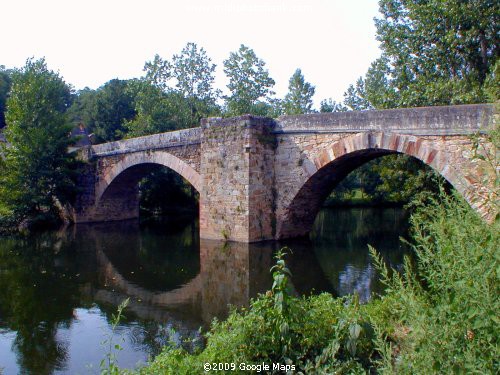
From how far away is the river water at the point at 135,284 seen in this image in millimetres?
5680

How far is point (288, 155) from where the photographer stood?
39.2 ft

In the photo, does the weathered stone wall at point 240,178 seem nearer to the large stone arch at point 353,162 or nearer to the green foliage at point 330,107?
the large stone arch at point 353,162

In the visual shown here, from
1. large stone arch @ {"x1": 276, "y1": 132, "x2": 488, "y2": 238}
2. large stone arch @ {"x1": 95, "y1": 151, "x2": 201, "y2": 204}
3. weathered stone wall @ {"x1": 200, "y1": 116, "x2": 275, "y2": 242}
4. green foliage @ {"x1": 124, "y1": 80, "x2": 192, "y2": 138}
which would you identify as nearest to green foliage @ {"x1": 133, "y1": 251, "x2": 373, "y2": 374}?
large stone arch @ {"x1": 276, "y1": 132, "x2": 488, "y2": 238}

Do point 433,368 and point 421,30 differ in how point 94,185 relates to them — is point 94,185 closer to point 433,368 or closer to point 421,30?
point 421,30

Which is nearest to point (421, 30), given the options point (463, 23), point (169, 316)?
point (463, 23)

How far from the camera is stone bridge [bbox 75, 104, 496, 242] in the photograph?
29.8ft

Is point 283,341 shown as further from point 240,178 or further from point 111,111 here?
point 111,111

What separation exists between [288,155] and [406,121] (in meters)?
3.26

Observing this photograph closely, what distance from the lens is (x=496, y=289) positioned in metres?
2.66

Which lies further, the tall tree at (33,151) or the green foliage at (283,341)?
the tall tree at (33,151)

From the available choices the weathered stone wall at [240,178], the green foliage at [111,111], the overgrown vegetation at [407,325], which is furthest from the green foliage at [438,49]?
the green foliage at [111,111]

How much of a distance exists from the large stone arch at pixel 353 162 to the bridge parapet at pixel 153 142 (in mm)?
3538

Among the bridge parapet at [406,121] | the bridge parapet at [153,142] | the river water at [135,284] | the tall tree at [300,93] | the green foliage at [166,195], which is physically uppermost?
the tall tree at [300,93]

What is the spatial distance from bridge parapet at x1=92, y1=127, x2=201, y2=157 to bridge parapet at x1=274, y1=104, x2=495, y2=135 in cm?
347
